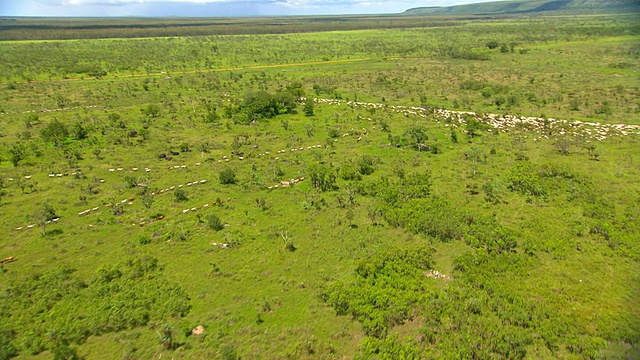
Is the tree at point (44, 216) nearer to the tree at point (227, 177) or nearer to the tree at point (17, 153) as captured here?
the tree at point (17, 153)

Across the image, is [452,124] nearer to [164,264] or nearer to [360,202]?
[360,202]

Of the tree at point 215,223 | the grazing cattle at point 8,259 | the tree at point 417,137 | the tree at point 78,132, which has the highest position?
the tree at point 78,132

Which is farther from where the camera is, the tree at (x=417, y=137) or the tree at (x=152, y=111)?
the tree at (x=152, y=111)

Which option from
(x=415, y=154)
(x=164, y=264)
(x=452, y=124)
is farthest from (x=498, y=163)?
(x=164, y=264)

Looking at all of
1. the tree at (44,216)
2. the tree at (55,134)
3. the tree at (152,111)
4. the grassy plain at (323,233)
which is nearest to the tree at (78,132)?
the grassy plain at (323,233)

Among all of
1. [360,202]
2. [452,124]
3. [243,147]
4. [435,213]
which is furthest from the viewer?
[452,124]

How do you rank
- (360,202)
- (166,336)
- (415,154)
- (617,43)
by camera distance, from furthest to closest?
1. (617,43)
2. (415,154)
3. (360,202)
4. (166,336)

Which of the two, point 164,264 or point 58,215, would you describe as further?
point 58,215

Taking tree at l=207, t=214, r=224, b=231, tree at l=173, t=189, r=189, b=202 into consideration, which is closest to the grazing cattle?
tree at l=173, t=189, r=189, b=202

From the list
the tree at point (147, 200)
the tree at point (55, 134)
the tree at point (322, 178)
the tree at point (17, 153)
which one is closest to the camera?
the tree at point (147, 200)
